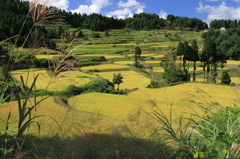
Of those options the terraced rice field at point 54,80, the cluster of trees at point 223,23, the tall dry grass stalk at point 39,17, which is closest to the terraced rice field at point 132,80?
the terraced rice field at point 54,80

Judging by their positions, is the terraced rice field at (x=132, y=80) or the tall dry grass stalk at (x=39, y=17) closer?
the tall dry grass stalk at (x=39, y=17)

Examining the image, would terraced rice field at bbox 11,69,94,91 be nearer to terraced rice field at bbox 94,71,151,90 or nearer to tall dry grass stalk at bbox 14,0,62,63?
tall dry grass stalk at bbox 14,0,62,63

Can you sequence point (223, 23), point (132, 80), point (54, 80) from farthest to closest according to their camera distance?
point (223, 23), point (132, 80), point (54, 80)

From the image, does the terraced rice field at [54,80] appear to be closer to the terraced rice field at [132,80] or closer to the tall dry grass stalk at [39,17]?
the tall dry grass stalk at [39,17]

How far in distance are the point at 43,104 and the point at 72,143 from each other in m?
9.79

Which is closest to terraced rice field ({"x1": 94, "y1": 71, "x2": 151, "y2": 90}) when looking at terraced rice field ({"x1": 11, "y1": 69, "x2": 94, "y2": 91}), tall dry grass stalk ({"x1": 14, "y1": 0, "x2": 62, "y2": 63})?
terraced rice field ({"x1": 11, "y1": 69, "x2": 94, "y2": 91})

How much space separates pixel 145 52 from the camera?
70938mm

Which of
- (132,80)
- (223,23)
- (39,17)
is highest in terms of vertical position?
(223,23)

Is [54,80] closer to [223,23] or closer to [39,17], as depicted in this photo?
[39,17]

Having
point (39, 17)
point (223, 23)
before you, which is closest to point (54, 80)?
point (39, 17)

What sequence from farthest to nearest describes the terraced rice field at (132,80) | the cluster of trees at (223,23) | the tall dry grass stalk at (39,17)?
the cluster of trees at (223,23) < the terraced rice field at (132,80) < the tall dry grass stalk at (39,17)

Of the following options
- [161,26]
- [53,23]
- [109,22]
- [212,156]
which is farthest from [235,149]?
[161,26]

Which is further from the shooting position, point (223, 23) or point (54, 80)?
point (223, 23)

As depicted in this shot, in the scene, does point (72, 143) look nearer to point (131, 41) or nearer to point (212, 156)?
point (212, 156)
